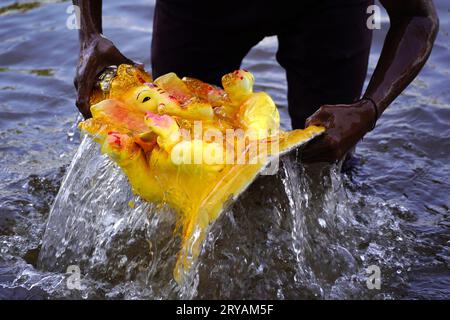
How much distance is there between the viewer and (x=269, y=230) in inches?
91.0

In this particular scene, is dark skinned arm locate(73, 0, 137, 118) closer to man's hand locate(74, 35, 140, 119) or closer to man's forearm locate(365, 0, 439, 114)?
man's hand locate(74, 35, 140, 119)

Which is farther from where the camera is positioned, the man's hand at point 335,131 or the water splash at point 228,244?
the water splash at point 228,244

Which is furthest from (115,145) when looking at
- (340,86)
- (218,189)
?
(340,86)

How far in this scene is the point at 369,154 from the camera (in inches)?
137

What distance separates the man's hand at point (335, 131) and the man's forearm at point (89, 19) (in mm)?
851

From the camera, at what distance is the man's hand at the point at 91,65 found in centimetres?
232

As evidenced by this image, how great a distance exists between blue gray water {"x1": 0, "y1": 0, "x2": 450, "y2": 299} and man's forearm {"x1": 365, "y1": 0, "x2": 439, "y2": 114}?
12.1 inches

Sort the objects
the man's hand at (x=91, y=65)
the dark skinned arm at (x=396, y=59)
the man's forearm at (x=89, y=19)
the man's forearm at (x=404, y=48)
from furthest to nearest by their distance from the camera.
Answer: the man's forearm at (x=89, y=19) → the man's hand at (x=91, y=65) → the man's forearm at (x=404, y=48) → the dark skinned arm at (x=396, y=59)

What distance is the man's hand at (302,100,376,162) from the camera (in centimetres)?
201

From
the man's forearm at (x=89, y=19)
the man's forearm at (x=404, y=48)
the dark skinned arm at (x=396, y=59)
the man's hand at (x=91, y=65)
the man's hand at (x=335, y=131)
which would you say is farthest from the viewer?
the man's forearm at (x=89, y=19)

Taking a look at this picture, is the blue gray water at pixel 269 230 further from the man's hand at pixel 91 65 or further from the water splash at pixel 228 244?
the man's hand at pixel 91 65

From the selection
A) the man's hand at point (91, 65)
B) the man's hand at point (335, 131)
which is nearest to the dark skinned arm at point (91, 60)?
the man's hand at point (91, 65)

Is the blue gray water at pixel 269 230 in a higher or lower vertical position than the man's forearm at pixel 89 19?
lower

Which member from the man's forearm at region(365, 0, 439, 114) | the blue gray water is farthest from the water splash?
the man's forearm at region(365, 0, 439, 114)
